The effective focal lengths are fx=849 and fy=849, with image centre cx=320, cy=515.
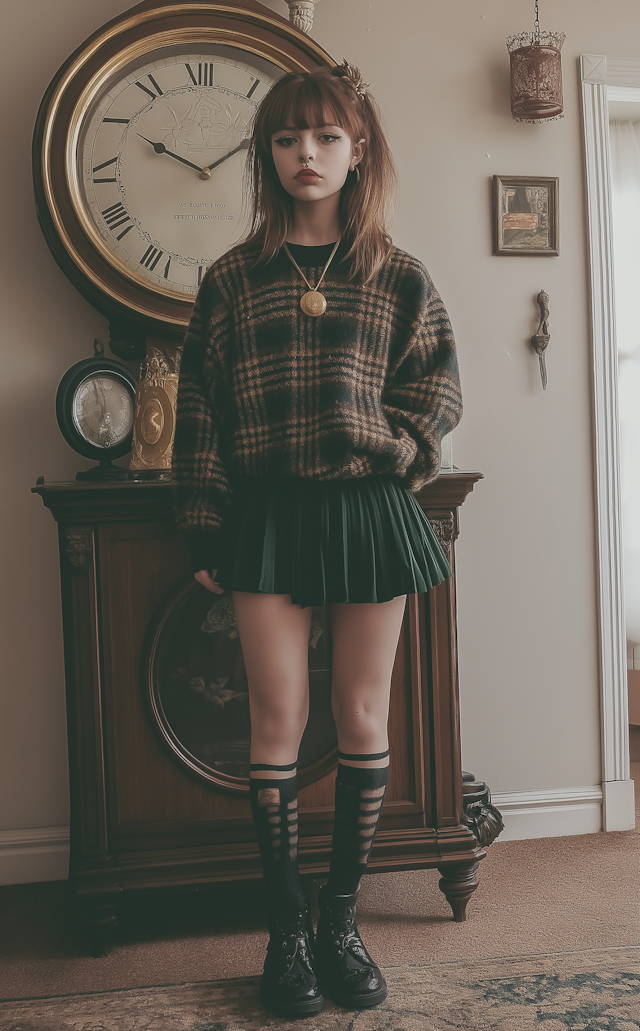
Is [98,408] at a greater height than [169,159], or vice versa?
[169,159]

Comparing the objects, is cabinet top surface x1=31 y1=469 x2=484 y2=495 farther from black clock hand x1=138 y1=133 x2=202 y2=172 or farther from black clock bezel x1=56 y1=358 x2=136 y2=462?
black clock hand x1=138 y1=133 x2=202 y2=172

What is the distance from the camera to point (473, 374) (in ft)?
6.82

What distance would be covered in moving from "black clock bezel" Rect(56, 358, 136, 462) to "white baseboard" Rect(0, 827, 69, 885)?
90cm

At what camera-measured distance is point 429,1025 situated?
136cm

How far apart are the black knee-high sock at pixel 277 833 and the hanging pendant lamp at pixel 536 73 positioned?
1581mm

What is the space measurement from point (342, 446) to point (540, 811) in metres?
1.24

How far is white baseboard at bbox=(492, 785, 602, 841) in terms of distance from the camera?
83.3 inches

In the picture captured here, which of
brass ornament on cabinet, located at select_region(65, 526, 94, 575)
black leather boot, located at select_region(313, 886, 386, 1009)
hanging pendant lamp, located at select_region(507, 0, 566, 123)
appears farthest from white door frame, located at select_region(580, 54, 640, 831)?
brass ornament on cabinet, located at select_region(65, 526, 94, 575)

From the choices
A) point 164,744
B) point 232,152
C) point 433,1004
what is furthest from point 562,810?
point 232,152

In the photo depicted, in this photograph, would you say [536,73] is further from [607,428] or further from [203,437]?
[203,437]

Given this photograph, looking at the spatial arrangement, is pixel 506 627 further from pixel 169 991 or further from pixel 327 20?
pixel 327 20

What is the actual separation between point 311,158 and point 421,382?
411 mm

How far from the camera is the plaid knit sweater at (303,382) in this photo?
1410 millimetres

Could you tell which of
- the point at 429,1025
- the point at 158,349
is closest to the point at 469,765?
the point at 429,1025
